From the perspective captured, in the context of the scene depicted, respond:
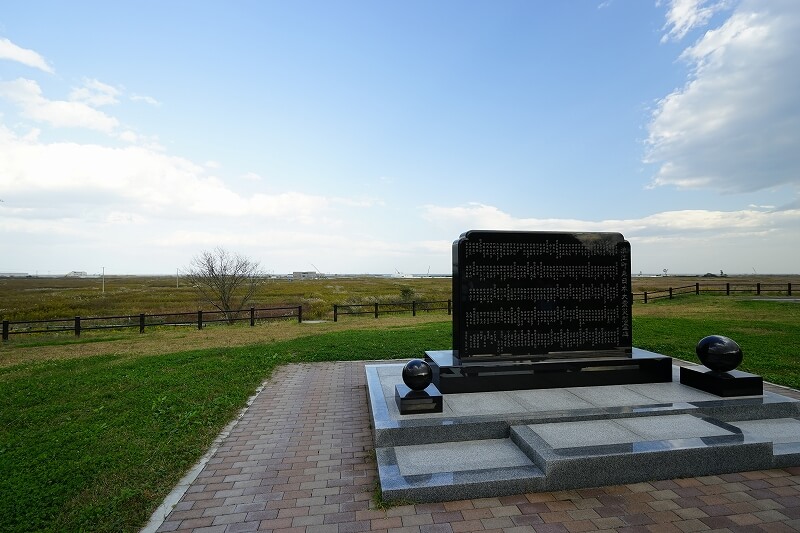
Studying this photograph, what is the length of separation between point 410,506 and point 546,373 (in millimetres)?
3240

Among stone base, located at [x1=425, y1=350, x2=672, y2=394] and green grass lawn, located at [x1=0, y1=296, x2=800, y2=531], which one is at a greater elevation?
stone base, located at [x1=425, y1=350, x2=672, y2=394]

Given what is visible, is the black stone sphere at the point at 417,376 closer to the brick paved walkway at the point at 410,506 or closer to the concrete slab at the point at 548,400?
the brick paved walkway at the point at 410,506

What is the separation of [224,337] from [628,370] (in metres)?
12.6

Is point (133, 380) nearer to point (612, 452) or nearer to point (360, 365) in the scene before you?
point (360, 365)

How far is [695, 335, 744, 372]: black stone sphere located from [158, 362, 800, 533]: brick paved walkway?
1.61 metres

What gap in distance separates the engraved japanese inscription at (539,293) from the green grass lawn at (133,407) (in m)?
3.55

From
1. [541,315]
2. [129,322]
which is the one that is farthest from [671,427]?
[129,322]

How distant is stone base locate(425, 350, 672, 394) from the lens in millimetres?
5816

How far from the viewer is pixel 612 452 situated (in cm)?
396

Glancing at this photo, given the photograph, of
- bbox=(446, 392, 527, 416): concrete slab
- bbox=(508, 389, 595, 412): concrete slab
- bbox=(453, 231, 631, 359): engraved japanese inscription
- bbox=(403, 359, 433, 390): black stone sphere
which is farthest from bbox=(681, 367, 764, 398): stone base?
bbox=(403, 359, 433, 390): black stone sphere

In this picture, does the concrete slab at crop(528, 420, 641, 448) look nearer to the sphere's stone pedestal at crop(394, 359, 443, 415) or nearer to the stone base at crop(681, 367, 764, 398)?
the sphere's stone pedestal at crop(394, 359, 443, 415)

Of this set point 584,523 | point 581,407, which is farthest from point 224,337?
point 584,523

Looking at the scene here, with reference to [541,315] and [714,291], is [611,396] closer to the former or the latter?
[541,315]

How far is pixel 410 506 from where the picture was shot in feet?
11.7
